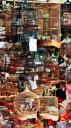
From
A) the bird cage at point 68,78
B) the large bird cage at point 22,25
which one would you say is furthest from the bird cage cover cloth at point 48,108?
the large bird cage at point 22,25

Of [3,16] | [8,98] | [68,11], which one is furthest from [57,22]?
[8,98]

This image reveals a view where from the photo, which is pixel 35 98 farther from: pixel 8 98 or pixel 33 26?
pixel 33 26

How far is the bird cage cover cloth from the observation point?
5.32 metres

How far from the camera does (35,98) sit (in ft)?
17.5

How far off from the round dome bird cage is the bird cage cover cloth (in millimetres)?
48

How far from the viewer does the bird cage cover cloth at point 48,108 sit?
5.32 metres

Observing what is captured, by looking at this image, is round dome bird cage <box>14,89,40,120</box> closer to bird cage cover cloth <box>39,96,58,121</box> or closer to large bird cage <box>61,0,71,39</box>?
bird cage cover cloth <box>39,96,58,121</box>

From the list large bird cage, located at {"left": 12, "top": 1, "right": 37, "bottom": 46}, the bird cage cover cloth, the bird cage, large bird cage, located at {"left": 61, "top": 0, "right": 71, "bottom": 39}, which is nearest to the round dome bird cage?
the bird cage cover cloth

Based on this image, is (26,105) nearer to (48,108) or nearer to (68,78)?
(48,108)

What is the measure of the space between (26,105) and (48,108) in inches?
8.2

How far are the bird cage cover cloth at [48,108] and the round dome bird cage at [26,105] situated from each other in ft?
0.16

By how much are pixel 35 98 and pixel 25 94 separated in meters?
0.10

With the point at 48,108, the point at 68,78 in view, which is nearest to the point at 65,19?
the point at 68,78

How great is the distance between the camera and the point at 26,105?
17.5 ft
